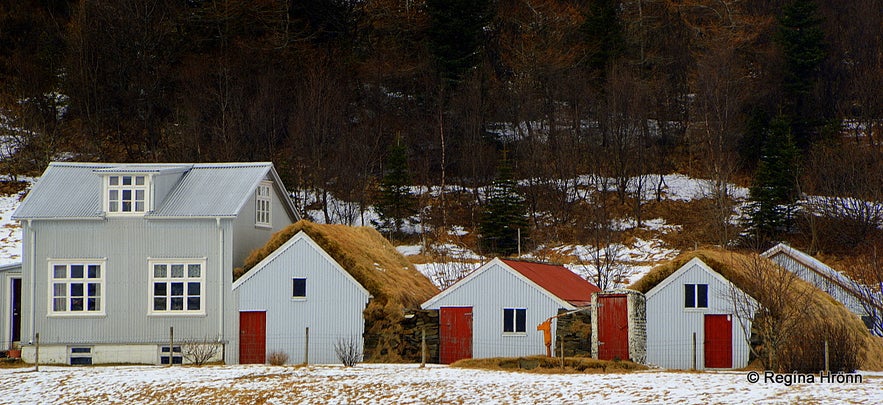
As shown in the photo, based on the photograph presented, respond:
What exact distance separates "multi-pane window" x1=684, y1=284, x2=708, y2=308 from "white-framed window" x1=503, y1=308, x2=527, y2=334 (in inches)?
203

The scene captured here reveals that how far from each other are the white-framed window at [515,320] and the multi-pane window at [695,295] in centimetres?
516

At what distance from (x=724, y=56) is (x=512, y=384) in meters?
47.7

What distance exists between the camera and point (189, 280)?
35719mm

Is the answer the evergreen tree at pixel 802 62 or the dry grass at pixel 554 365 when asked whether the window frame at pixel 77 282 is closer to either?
the dry grass at pixel 554 365

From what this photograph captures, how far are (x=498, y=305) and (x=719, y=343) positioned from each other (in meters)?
7.05

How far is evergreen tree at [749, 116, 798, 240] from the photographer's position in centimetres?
5784

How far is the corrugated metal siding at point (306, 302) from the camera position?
34938 mm

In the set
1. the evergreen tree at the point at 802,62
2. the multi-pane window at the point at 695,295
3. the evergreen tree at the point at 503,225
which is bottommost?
the multi-pane window at the point at 695,295

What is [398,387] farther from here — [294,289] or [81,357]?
[81,357]

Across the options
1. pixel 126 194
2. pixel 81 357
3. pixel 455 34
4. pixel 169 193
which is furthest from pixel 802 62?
pixel 81 357

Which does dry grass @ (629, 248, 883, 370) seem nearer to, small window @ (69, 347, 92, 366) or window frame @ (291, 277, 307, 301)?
window frame @ (291, 277, 307, 301)

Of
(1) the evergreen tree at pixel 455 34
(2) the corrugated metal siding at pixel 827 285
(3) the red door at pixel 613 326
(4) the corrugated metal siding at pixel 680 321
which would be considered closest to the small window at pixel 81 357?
(3) the red door at pixel 613 326

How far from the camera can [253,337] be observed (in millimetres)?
35375

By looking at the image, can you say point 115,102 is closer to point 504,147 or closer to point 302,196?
point 302,196
